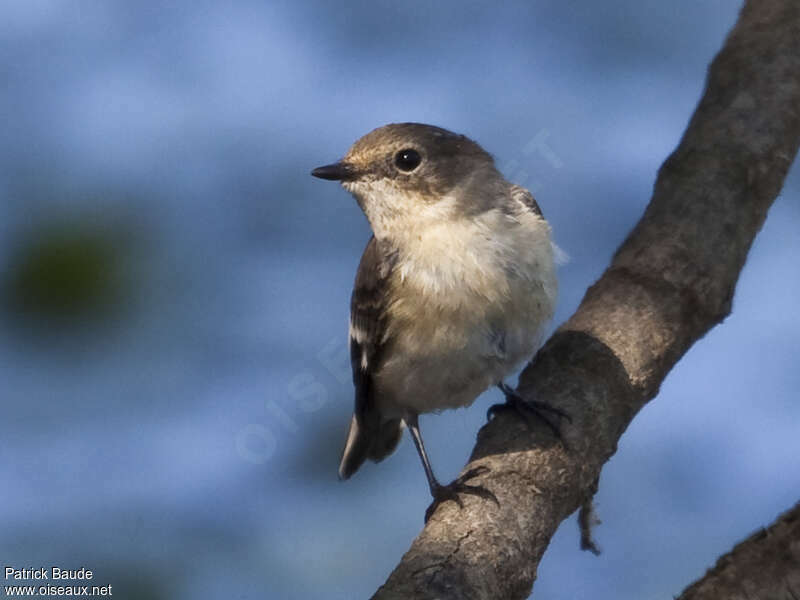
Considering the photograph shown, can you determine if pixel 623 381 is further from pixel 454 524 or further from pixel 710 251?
pixel 454 524

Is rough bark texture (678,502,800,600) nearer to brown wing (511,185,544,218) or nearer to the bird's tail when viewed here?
brown wing (511,185,544,218)

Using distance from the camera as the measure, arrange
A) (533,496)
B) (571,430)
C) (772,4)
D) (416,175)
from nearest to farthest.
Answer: (533,496)
(571,430)
(416,175)
(772,4)

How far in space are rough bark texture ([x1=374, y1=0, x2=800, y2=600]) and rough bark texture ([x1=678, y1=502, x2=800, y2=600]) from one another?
601 mm

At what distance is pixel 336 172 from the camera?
462 cm

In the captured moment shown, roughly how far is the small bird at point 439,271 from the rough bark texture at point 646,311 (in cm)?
23

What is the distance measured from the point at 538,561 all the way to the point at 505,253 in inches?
57.7

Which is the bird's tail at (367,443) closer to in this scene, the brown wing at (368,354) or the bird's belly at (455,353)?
the brown wing at (368,354)

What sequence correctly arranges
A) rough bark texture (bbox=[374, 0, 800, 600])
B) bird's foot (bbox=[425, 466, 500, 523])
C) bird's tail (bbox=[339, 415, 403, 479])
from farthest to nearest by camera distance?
bird's tail (bbox=[339, 415, 403, 479]) → bird's foot (bbox=[425, 466, 500, 523]) → rough bark texture (bbox=[374, 0, 800, 600])

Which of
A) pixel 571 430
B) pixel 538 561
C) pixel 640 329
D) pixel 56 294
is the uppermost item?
pixel 56 294

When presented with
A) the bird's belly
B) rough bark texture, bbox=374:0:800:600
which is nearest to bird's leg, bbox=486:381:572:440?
rough bark texture, bbox=374:0:800:600

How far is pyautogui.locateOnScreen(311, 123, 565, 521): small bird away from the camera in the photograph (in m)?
4.41

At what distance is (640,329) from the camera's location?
14.1ft

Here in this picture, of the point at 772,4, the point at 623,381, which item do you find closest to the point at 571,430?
the point at 623,381

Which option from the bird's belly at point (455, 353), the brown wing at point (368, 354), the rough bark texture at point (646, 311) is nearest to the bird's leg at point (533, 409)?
the rough bark texture at point (646, 311)
